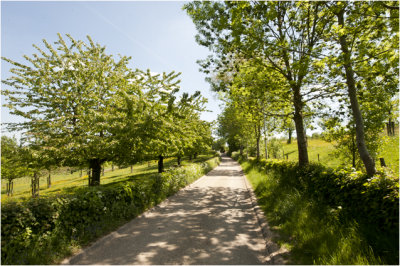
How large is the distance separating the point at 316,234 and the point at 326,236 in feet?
0.79

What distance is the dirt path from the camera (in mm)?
4444

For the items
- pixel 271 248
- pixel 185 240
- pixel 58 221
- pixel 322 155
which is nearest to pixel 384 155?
pixel 322 155

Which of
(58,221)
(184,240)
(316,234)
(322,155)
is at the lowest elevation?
(184,240)

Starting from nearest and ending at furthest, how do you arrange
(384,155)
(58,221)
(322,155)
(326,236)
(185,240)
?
1. (326,236)
2. (58,221)
3. (185,240)
4. (384,155)
5. (322,155)

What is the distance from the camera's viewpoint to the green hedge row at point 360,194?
12.1ft

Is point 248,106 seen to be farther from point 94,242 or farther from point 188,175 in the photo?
point 94,242

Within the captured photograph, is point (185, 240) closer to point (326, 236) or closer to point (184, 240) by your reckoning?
point (184, 240)

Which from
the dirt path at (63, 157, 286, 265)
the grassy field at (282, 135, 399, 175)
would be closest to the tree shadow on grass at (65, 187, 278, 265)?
the dirt path at (63, 157, 286, 265)

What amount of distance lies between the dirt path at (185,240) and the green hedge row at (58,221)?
1.35ft

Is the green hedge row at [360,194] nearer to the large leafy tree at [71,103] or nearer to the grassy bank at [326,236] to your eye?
the grassy bank at [326,236]

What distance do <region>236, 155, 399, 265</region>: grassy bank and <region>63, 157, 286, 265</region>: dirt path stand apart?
28.9 inches

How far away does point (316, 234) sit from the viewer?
15.2 ft

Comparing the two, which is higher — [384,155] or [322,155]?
[384,155]

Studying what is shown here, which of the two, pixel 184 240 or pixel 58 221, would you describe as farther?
pixel 184 240
